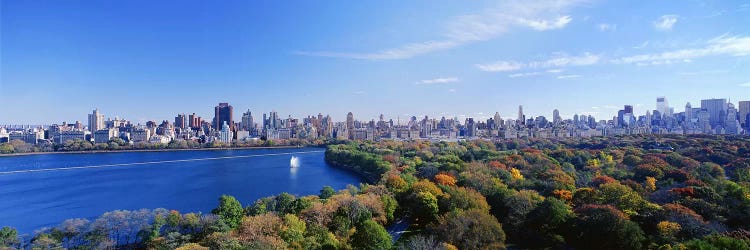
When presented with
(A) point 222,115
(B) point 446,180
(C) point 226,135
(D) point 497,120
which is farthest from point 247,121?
(B) point 446,180

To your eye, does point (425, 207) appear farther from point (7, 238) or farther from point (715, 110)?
point (715, 110)

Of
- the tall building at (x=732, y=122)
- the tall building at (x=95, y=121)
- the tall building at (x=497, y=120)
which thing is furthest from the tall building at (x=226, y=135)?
the tall building at (x=732, y=122)

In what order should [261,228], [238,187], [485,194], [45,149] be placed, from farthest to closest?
[45,149] → [238,187] → [485,194] → [261,228]

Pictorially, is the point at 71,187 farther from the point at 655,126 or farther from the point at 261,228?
the point at 655,126

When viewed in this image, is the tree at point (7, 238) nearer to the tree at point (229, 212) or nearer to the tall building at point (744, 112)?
the tree at point (229, 212)

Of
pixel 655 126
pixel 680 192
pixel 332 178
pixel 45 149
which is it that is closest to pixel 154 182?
pixel 332 178

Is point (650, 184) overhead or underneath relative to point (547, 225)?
overhead
